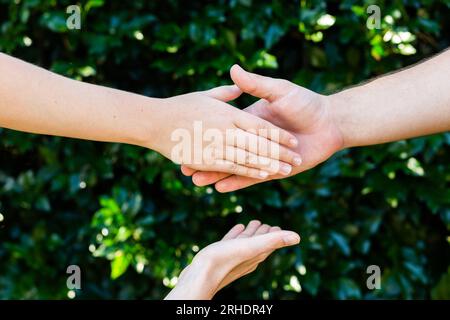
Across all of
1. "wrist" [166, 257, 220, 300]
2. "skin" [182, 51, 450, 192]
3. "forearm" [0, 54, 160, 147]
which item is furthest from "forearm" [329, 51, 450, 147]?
"wrist" [166, 257, 220, 300]

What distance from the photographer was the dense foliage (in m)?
1.92

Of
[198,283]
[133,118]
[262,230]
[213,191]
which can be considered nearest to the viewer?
[198,283]

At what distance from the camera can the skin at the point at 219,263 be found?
116 cm

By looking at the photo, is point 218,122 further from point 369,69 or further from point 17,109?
point 369,69

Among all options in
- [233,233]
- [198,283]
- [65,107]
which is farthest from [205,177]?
[198,283]

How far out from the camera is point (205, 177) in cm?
162

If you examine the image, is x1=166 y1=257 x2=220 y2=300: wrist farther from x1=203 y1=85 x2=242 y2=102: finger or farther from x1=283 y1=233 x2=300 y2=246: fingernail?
x1=203 y1=85 x2=242 y2=102: finger

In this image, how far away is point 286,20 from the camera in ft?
6.26

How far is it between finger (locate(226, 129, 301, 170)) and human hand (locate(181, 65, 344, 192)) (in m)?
0.05

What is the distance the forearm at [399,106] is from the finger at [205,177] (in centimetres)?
33

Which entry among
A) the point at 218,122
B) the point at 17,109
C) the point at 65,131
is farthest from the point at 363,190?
the point at 17,109

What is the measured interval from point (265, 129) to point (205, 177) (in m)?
0.19

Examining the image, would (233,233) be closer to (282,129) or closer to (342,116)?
(282,129)

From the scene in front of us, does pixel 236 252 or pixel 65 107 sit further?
pixel 65 107
